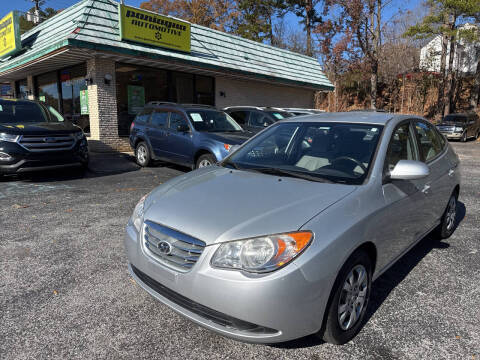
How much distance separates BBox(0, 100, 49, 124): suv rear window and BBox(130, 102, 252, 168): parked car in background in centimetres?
218

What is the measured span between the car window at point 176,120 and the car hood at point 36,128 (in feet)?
7.11

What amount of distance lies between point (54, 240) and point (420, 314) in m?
3.89

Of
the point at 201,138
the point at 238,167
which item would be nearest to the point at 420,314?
the point at 238,167

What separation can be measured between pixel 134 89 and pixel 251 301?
1279 centimetres

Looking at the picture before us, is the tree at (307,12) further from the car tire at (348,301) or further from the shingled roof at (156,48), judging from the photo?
the car tire at (348,301)

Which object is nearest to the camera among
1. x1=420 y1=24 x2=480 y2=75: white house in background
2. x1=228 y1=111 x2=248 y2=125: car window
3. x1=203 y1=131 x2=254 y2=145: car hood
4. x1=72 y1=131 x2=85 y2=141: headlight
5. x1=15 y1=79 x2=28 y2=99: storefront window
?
x1=203 y1=131 x2=254 y2=145: car hood

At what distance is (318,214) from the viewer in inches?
85.4

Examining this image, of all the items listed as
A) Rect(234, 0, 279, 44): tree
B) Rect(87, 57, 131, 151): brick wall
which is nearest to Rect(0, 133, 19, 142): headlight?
Rect(87, 57, 131, 151): brick wall

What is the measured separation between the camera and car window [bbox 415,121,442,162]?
140 inches

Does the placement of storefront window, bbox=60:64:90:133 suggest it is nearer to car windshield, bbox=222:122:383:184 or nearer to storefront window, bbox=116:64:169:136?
storefront window, bbox=116:64:169:136

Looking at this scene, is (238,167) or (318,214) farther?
(238,167)

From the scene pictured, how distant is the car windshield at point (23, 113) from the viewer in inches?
298

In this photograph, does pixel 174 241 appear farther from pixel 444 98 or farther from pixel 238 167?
pixel 444 98

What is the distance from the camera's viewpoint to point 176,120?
27.7ft
